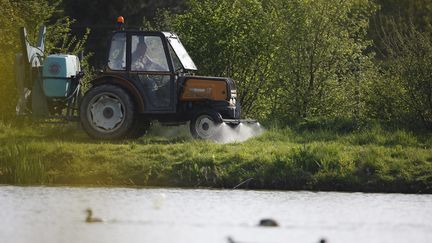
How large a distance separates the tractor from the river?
11.6 feet

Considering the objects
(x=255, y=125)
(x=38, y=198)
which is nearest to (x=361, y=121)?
(x=255, y=125)

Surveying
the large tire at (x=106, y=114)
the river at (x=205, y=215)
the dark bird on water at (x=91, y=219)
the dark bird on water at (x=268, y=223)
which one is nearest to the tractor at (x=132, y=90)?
the large tire at (x=106, y=114)

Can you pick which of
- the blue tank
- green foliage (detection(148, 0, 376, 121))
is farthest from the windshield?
green foliage (detection(148, 0, 376, 121))

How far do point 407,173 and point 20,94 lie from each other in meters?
7.28

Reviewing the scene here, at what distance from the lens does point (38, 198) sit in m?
16.7

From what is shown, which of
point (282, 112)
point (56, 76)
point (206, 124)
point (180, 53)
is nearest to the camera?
point (206, 124)

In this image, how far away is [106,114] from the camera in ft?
70.6

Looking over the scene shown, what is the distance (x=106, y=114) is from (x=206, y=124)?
5.94 ft

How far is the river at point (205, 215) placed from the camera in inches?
534

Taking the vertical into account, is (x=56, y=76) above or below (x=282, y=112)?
above

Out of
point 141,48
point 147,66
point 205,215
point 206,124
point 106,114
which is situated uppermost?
point 141,48

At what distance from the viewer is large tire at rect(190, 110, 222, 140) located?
70.0 feet

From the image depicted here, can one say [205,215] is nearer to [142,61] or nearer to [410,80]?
[142,61]

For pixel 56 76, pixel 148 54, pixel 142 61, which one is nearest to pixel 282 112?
pixel 148 54
